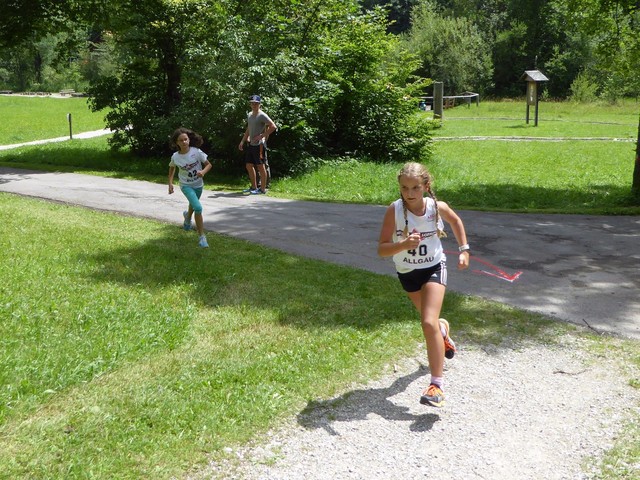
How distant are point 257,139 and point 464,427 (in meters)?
11.4

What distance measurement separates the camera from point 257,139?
1561cm

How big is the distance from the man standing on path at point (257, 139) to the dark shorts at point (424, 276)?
1018cm

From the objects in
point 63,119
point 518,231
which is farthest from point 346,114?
point 63,119

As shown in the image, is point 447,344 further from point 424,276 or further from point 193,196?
point 193,196

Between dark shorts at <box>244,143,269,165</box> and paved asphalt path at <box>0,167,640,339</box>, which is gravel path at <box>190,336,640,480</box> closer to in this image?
paved asphalt path at <box>0,167,640,339</box>

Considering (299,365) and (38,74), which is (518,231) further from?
(38,74)

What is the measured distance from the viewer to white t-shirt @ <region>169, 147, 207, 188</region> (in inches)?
390

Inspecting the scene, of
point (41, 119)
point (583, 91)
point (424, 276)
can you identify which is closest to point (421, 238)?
point (424, 276)

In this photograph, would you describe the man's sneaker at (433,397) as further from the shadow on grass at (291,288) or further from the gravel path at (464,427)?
the shadow on grass at (291,288)

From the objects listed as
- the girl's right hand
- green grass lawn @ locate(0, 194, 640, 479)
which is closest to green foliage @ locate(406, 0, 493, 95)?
green grass lawn @ locate(0, 194, 640, 479)

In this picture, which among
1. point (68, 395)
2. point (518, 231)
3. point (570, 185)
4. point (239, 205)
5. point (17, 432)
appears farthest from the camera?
point (570, 185)

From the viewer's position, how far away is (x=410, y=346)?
6.33m

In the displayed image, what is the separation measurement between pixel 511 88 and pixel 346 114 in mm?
50814

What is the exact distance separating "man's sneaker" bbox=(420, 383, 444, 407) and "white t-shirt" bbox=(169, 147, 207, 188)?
5.56m
